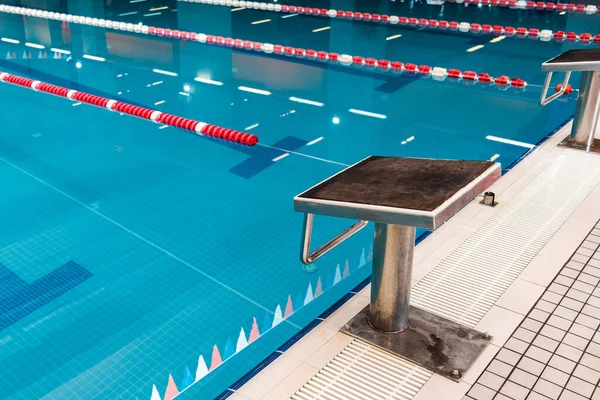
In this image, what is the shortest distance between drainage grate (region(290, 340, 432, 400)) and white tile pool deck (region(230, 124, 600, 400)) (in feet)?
0.06

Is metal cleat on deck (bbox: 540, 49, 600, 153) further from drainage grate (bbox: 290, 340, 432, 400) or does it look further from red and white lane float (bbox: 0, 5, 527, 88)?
red and white lane float (bbox: 0, 5, 527, 88)

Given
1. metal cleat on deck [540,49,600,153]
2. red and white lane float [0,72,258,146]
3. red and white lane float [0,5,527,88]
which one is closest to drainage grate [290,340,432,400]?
metal cleat on deck [540,49,600,153]

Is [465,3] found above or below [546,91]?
below

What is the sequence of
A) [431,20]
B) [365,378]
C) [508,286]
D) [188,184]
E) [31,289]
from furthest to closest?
1. [431,20]
2. [188,184]
3. [31,289]
4. [508,286]
5. [365,378]

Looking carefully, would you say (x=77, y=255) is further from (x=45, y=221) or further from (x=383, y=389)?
(x=383, y=389)

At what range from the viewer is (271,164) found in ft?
20.2

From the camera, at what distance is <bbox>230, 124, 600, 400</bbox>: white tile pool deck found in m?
2.85

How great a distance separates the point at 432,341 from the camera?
312cm

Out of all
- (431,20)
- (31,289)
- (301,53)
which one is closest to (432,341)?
(31,289)

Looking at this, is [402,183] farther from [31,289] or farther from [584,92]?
[584,92]

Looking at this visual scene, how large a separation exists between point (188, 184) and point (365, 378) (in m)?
3.19

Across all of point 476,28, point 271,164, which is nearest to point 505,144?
point 271,164

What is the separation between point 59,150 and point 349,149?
9.58 ft

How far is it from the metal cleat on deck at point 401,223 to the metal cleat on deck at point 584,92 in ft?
8.10
